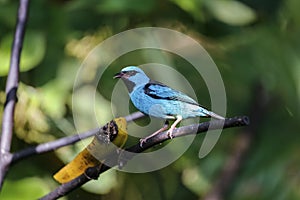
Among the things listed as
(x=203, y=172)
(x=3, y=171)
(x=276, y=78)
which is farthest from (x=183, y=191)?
(x=3, y=171)

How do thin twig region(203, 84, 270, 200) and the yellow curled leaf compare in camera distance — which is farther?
thin twig region(203, 84, 270, 200)

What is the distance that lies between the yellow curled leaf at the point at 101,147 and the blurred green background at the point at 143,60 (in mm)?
456

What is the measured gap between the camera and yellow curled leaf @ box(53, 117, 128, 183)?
0.38 meters

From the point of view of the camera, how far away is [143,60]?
93cm

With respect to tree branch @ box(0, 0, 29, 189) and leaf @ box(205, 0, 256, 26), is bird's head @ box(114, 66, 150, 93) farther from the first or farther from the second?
leaf @ box(205, 0, 256, 26)

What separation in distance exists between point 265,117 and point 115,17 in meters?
0.33

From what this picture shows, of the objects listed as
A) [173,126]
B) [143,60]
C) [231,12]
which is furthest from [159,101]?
[231,12]

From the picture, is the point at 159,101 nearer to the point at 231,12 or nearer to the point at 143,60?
the point at 143,60

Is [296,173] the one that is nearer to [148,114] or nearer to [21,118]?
[21,118]

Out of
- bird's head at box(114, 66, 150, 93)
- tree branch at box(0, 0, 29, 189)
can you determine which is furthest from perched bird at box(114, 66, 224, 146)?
tree branch at box(0, 0, 29, 189)

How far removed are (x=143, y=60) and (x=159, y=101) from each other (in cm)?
53

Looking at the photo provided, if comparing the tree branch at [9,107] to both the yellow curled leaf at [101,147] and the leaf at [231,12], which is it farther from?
the leaf at [231,12]

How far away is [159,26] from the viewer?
0.99 metres

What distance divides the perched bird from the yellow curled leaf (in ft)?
0.05
